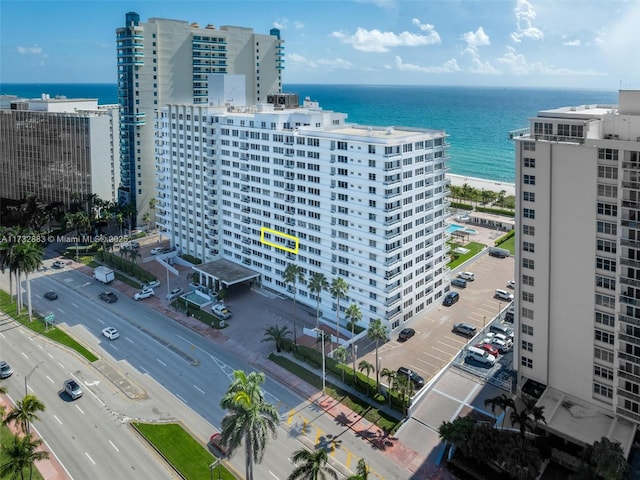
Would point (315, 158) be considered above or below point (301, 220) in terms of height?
above

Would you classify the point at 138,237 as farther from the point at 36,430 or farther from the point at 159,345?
the point at 36,430

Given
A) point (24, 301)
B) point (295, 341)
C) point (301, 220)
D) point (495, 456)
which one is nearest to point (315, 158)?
point (301, 220)

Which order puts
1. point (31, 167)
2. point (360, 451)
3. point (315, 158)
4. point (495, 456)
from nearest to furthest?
point (495, 456) → point (360, 451) → point (315, 158) → point (31, 167)

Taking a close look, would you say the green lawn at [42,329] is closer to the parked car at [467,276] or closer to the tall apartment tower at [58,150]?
the tall apartment tower at [58,150]

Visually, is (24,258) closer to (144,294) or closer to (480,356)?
(144,294)

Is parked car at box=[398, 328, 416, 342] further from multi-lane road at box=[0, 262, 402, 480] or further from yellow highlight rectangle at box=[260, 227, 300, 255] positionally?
yellow highlight rectangle at box=[260, 227, 300, 255]

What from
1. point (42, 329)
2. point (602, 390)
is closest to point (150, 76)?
point (42, 329)

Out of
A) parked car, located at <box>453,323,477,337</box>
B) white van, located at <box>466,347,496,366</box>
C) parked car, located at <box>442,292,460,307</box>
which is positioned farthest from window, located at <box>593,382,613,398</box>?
parked car, located at <box>442,292,460,307</box>
